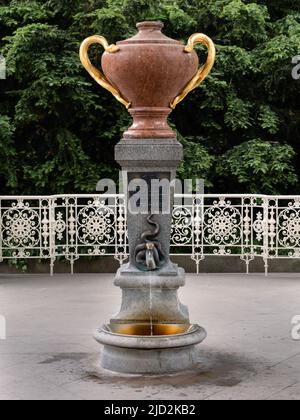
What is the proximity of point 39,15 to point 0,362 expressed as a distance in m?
6.12

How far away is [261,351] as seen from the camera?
19.9 ft

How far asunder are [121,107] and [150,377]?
5.98 meters

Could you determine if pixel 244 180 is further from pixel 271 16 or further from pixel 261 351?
pixel 261 351

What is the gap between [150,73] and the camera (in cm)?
543

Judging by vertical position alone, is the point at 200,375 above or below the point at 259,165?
below

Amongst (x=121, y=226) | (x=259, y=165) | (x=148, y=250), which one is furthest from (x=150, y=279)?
(x=259, y=165)

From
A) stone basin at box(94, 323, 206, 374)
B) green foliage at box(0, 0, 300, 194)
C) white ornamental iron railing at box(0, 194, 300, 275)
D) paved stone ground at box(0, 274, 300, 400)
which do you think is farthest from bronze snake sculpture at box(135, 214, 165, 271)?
green foliage at box(0, 0, 300, 194)

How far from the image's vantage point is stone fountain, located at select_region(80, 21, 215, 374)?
548cm

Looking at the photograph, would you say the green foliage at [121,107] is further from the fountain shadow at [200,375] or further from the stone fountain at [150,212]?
the fountain shadow at [200,375]

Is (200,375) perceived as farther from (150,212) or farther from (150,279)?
(150,212)

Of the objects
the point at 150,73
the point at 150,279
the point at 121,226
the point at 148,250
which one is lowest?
the point at 150,279
